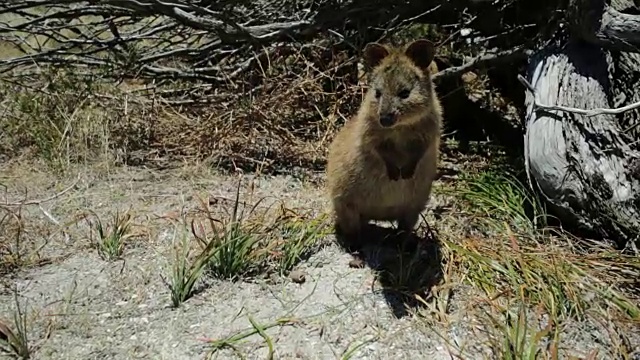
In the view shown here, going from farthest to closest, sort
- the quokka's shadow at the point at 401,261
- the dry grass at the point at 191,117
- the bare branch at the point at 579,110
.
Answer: the dry grass at the point at 191,117 → the bare branch at the point at 579,110 → the quokka's shadow at the point at 401,261

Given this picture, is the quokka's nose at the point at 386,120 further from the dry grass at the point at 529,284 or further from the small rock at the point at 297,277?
the small rock at the point at 297,277

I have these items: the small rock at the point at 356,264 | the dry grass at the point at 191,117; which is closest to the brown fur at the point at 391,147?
the small rock at the point at 356,264

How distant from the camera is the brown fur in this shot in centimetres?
415

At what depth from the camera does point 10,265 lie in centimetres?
421

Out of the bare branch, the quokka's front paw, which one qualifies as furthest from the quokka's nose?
the bare branch

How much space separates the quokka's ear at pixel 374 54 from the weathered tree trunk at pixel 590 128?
1196mm

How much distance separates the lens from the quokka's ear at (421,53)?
13.7 ft

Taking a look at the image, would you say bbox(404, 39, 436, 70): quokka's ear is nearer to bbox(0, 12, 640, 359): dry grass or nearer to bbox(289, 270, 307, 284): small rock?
bbox(0, 12, 640, 359): dry grass

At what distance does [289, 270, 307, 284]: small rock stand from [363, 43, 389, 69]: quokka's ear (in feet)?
4.31

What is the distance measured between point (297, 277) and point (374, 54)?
1399 mm

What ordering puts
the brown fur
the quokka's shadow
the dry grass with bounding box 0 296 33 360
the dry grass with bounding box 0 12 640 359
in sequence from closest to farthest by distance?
the dry grass with bounding box 0 296 33 360, the dry grass with bounding box 0 12 640 359, the quokka's shadow, the brown fur

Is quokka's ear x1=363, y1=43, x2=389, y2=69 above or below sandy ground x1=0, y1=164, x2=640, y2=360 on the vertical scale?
above

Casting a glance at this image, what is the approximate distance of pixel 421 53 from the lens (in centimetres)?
425

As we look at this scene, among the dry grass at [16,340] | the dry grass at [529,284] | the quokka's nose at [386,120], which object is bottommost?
the dry grass at [529,284]
